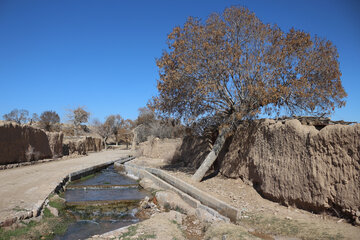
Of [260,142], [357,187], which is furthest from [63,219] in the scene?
[357,187]

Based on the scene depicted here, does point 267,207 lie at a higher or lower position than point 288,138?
lower

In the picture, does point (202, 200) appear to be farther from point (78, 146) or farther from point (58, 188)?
point (78, 146)

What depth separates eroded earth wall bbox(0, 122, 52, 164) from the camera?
13.9m

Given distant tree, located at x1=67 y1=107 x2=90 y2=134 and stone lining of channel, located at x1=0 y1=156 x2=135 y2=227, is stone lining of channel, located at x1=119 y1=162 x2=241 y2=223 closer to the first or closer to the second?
stone lining of channel, located at x1=0 y1=156 x2=135 y2=227

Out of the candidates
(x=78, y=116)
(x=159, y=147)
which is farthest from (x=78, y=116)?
(x=159, y=147)

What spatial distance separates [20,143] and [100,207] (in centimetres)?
924

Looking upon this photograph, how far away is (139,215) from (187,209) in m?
1.59

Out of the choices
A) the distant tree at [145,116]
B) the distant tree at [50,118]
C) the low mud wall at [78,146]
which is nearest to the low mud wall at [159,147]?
the low mud wall at [78,146]

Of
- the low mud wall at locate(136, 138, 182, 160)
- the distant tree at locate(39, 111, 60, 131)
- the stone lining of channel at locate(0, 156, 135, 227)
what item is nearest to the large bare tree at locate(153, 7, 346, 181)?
the stone lining of channel at locate(0, 156, 135, 227)

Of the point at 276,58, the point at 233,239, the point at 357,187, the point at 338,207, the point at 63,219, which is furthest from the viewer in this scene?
the point at 276,58

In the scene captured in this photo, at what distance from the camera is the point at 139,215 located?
8.45 meters

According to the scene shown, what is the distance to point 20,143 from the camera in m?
15.4

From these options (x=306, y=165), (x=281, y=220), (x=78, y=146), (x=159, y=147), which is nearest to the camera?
(x=281, y=220)

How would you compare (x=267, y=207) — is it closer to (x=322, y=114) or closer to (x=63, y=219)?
(x=322, y=114)
